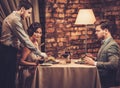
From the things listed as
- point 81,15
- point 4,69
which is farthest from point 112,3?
point 4,69

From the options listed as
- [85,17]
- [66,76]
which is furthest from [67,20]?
[66,76]

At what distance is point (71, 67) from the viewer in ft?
11.8

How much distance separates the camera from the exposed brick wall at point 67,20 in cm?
510

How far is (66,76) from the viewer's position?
11.9ft

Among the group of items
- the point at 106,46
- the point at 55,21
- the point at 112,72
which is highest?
the point at 55,21

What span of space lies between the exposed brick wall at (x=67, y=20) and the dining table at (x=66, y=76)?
1.50 meters

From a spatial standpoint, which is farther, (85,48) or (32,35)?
(85,48)

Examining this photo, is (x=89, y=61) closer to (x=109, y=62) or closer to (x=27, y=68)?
(x=109, y=62)

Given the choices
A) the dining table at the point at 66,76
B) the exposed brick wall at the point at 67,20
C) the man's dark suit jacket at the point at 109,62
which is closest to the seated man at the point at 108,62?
the man's dark suit jacket at the point at 109,62

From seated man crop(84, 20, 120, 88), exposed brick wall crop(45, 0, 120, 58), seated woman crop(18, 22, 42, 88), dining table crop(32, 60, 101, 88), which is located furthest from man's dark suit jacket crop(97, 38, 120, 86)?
exposed brick wall crop(45, 0, 120, 58)

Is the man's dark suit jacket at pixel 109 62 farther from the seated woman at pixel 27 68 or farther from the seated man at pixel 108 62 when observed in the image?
the seated woman at pixel 27 68

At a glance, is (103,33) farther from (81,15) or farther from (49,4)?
(49,4)

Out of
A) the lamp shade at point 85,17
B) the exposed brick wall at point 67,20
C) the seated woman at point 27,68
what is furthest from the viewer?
the exposed brick wall at point 67,20

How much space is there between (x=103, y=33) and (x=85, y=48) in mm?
1294
